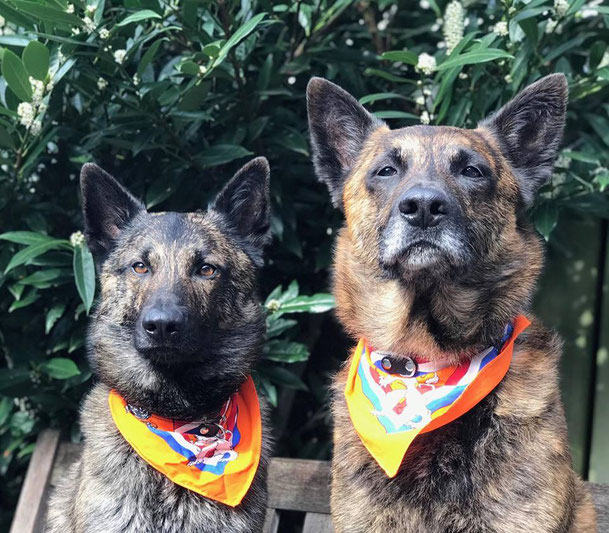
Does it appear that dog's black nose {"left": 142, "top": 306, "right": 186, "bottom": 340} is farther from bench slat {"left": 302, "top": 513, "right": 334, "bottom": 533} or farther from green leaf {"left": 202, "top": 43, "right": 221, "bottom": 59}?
bench slat {"left": 302, "top": 513, "right": 334, "bottom": 533}

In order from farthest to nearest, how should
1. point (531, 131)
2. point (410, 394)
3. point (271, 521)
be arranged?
point (271, 521) → point (531, 131) → point (410, 394)

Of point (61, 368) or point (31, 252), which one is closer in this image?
point (31, 252)

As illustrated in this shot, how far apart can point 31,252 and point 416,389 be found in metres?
2.00

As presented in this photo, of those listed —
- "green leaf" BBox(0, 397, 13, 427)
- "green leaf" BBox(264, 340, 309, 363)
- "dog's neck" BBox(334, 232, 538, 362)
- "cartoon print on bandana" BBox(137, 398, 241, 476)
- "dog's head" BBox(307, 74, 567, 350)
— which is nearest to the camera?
"dog's head" BBox(307, 74, 567, 350)

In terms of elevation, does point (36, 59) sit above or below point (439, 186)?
above

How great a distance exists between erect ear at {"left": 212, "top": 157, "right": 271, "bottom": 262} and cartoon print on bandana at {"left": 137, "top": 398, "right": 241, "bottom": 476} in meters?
0.84

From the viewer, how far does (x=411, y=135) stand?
10.9ft

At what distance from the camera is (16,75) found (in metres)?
3.65

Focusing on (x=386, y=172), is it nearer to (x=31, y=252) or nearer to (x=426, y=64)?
(x=426, y=64)

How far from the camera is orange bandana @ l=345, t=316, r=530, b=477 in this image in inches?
116

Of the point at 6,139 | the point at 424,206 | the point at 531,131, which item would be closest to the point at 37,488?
the point at 6,139

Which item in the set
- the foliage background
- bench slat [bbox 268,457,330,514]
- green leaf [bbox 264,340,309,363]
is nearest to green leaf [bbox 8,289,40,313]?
the foliage background

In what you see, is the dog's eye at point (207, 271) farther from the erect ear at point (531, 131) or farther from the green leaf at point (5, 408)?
the green leaf at point (5, 408)

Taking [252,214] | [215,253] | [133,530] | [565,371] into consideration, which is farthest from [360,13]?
[133,530]
